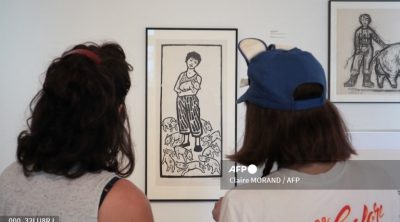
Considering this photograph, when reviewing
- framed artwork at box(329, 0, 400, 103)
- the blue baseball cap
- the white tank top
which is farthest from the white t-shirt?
framed artwork at box(329, 0, 400, 103)

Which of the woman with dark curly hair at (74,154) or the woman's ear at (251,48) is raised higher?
the woman's ear at (251,48)

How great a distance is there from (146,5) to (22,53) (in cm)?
67

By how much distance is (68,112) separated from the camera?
75 cm

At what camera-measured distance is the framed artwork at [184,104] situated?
5.96 ft

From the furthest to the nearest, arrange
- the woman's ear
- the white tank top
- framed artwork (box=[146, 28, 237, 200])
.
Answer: framed artwork (box=[146, 28, 237, 200]), the woman's ear, the white tank top

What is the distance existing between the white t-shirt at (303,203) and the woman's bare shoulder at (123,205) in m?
0.18

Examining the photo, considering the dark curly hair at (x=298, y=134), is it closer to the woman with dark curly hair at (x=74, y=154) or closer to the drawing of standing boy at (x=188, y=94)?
the woman with dark curly hair at (x=74, y=154)

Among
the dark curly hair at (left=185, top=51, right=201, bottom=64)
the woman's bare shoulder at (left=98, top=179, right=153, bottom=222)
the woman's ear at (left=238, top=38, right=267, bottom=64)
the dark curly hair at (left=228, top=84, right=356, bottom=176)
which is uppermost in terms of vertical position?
the dark curly hair at (left=185, top=51, right=201, bottom=64)

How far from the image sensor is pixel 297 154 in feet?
2.54

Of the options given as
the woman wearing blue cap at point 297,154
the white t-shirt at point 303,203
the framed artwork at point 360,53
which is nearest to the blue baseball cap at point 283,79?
the woman wearing blue cap at point 297,154

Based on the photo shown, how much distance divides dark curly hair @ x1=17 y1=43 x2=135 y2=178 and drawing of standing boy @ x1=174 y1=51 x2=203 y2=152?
1.03m

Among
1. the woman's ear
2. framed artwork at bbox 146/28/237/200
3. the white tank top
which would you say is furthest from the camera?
framed artwork at bbox 146/28/237/200

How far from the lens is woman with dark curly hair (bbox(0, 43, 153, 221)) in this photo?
2.37ft

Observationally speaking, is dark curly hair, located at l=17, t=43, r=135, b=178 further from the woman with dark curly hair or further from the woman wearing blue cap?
the woman wearing blue cap
